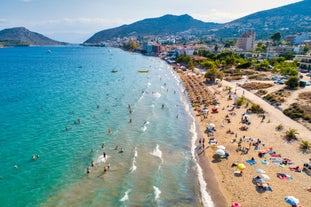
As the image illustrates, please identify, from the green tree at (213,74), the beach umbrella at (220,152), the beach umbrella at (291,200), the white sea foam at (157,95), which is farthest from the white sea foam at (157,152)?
the green tree at (213,74)

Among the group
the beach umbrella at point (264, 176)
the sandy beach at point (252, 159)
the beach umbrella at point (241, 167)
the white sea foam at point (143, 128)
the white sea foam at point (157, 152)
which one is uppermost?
Answer: the beach umbrella at point (241, 167)

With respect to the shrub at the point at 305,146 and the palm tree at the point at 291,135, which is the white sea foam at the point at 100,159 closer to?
the shrub at the point at 305,146

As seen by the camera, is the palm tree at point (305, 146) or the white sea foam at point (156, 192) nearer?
the white sea foam at point (156, 192)

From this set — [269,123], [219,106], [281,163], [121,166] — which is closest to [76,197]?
[121,166]

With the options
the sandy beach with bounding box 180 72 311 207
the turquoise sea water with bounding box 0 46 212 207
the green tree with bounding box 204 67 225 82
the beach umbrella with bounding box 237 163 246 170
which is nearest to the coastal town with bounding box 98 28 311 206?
the sandy beach with bounding box 180 72 311 207

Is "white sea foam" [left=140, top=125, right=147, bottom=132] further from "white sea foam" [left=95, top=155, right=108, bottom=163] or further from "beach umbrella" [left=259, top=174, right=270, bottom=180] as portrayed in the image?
"beach umbrella" [left=259, top=174, right=270, bottom=180]

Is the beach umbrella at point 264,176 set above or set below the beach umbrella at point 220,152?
below
